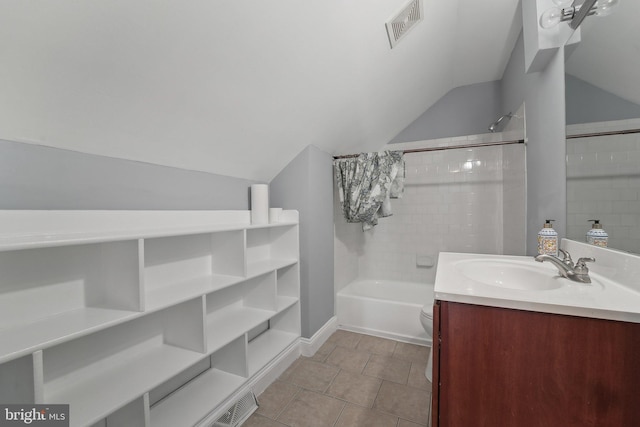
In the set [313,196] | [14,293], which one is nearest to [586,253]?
[313,196]

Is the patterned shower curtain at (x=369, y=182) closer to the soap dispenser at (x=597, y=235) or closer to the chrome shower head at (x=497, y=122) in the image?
the chrome shower head at (x=497, y=122)

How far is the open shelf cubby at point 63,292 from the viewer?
0.85 m

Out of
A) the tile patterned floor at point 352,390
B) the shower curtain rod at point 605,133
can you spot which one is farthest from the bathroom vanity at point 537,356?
the tile patterned floor at point 352,390

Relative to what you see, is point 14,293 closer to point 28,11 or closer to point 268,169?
point 28,11

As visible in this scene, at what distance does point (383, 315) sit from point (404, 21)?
2320 mm

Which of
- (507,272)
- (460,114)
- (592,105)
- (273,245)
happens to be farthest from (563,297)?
(460,114)

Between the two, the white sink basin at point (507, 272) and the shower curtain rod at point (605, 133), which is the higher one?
the shower curtain rod at point (605, 133)

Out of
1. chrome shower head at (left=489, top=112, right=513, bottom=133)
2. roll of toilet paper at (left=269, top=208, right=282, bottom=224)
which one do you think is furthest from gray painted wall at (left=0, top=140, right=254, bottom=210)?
chrome shower head at (left=489, top=112, right=513, bottom=133)

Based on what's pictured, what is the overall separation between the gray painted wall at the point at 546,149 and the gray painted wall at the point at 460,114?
1.03 meters

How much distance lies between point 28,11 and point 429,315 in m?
2.50

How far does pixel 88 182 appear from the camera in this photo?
1094mm

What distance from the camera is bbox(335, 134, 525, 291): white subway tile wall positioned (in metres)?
2.67

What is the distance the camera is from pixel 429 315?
78.8 inches

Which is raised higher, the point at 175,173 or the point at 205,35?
the point at 205,35
